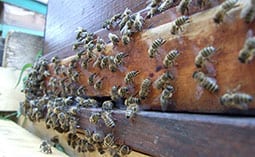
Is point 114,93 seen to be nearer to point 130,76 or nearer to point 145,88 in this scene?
point 130,76

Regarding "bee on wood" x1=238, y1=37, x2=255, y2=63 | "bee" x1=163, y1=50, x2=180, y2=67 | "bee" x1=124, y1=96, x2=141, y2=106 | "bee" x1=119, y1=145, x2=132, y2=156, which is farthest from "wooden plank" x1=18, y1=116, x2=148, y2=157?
"bee on wood" x1=238, y1=37, x2=255, y2=63

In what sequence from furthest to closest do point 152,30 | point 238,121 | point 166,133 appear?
point 152,30 < point 166,133 < point 238,121

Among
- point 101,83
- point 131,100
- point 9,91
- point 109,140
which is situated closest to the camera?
point 131,100

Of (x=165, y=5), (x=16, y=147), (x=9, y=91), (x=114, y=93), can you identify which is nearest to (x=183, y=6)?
(x=165, y=5)

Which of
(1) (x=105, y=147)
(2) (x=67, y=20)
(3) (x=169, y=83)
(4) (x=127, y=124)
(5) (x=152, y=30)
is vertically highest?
(2) (x=67, y=20)

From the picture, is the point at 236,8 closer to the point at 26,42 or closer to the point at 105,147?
the point at 105,147

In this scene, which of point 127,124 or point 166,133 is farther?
point 127,124

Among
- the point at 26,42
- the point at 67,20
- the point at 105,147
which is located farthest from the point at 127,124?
the point at 26,42

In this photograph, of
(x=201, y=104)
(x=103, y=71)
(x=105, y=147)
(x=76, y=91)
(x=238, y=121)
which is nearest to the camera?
(x=238, y=121)
